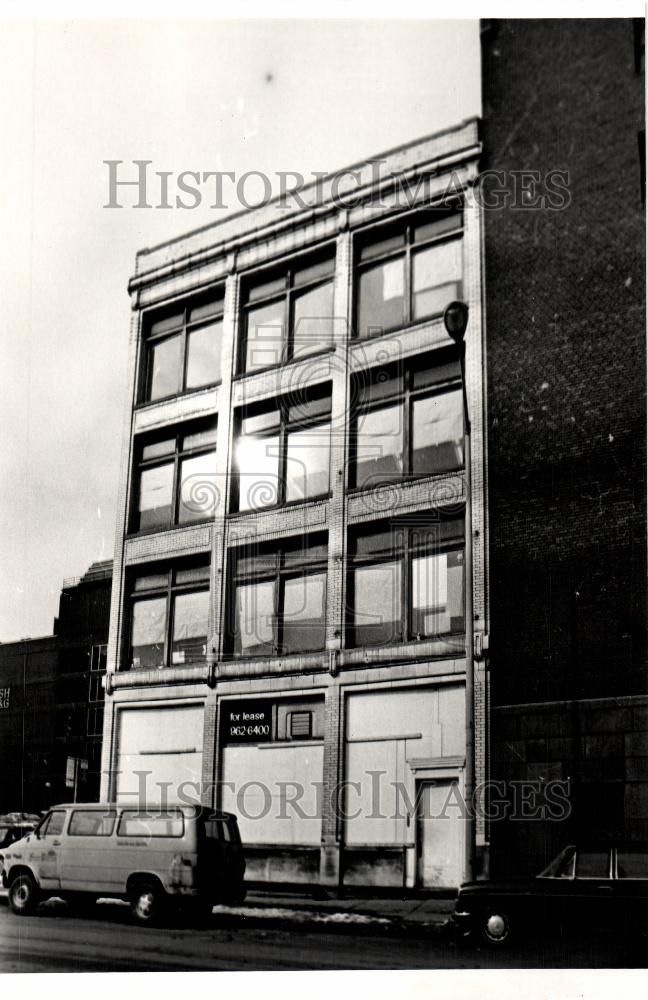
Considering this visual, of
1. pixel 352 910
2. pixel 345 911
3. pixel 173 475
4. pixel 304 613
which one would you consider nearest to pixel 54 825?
pixel 345 911

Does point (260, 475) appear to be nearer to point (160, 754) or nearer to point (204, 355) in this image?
point (204, 355)

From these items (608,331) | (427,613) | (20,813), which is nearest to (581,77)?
(608,331)

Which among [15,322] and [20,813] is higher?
[15,322]

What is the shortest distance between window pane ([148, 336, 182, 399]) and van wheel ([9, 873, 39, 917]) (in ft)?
30.9

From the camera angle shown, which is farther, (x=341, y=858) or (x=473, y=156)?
(x=473, y=156)

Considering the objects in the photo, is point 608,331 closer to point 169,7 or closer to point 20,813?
point 169,7

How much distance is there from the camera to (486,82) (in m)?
16.6

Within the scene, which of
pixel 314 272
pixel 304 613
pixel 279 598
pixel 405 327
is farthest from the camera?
pixel 314 272

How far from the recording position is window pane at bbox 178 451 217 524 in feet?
62.3

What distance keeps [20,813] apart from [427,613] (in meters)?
6.99

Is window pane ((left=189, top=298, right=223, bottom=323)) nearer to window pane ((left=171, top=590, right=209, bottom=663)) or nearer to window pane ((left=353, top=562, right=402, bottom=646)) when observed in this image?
window pane ((left=171, top=590, right=209, bottom=663))

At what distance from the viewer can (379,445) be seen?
711 inches

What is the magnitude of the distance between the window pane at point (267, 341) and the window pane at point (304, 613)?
4132 mm

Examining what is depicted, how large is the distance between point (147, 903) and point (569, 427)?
30.3 ft
